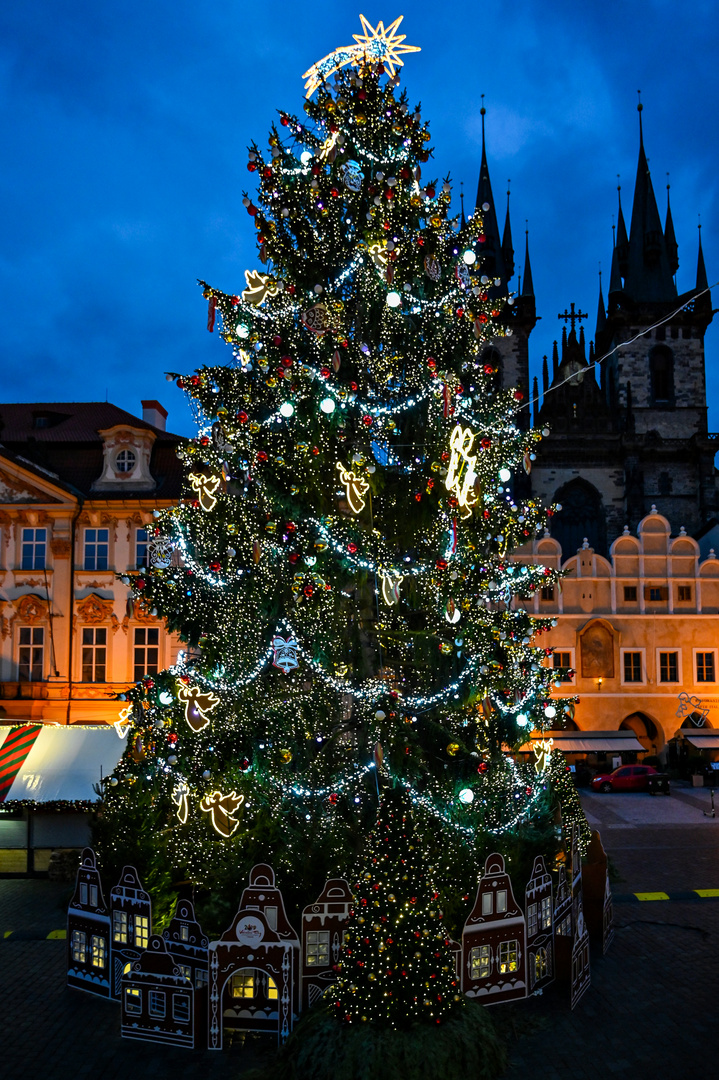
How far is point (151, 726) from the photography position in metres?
10.8

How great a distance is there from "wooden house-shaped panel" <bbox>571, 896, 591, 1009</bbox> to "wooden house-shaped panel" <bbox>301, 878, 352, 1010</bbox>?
2.64 metres

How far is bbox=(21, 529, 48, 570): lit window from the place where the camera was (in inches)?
979

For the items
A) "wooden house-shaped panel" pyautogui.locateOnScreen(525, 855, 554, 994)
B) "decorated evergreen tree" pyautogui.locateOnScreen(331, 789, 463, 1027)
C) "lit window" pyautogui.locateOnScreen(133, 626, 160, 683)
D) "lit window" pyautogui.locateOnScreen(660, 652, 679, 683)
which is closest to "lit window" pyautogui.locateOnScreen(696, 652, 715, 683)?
"lit window" pyautogui.locateOnScreen(660, 652, 679, 683)

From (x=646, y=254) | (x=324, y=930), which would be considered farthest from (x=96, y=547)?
(x=646, y=254)

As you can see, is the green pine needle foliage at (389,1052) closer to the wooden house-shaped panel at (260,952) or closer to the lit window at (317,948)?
the wooden house-shaped panel at (260,952)

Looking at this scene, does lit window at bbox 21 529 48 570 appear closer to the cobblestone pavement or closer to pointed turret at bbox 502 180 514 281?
the cobblestone pavement

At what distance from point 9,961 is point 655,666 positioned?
24052 mm

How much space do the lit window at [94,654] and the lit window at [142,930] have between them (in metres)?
15.4

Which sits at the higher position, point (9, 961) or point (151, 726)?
point (151, 726)

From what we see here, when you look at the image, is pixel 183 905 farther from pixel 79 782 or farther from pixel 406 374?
pixel 79 782

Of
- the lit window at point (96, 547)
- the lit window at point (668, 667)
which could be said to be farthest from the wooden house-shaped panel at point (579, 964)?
the lit window at point (668, 667)

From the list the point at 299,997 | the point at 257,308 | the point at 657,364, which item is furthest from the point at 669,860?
the point at 657,364

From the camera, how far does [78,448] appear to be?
25.9 meters

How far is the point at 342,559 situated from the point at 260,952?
4.27 metres
